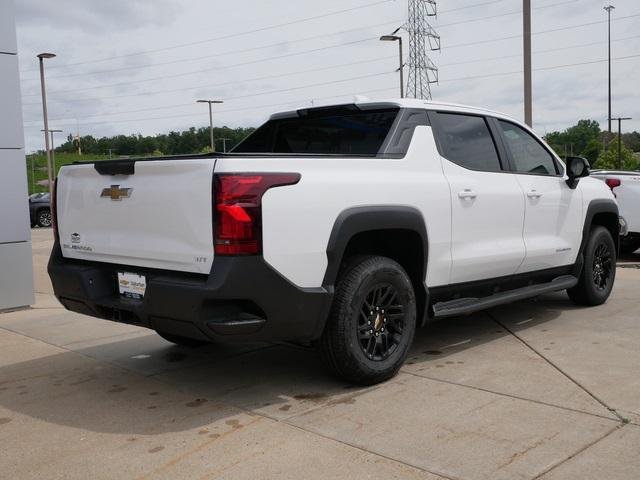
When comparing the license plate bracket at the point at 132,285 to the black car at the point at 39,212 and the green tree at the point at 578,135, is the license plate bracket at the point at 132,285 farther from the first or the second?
the green tree at the point at 578,135

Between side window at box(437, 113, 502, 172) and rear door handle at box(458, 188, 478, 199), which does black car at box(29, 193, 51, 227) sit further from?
rear door handle at box(458, 188, 478, 199)

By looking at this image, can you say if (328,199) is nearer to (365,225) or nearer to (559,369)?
(365,225)

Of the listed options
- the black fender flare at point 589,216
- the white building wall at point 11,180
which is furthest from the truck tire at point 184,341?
the black fender flare at point 589,216

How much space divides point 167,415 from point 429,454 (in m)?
1.52

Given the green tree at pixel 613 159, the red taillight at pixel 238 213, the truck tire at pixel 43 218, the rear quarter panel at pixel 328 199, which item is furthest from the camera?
the green tree at pixel 613 159

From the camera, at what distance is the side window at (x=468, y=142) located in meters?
4.94

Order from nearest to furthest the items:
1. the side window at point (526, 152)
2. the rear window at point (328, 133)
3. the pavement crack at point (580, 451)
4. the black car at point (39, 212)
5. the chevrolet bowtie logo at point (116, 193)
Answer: the pavement crack at point (580, 451)
the chevrolet bowtie logo at point (116, 193)
the rear window at point (328, 133)
the side window at point (526, 152)
the black car at point (39, 212)

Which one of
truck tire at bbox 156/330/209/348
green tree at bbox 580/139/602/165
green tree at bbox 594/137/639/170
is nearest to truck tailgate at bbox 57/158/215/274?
truck tire at bbox 156/330/209/348

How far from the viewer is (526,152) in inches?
228

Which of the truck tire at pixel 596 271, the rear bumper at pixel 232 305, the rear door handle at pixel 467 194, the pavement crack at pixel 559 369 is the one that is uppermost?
the rear door handle at pixel 467 194

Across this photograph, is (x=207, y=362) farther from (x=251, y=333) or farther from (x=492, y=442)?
(x=492, y=442)

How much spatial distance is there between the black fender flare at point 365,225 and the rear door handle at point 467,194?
0.49 m

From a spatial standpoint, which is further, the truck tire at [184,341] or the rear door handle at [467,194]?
the truck tire at [184,341]

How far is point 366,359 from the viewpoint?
4.15m
